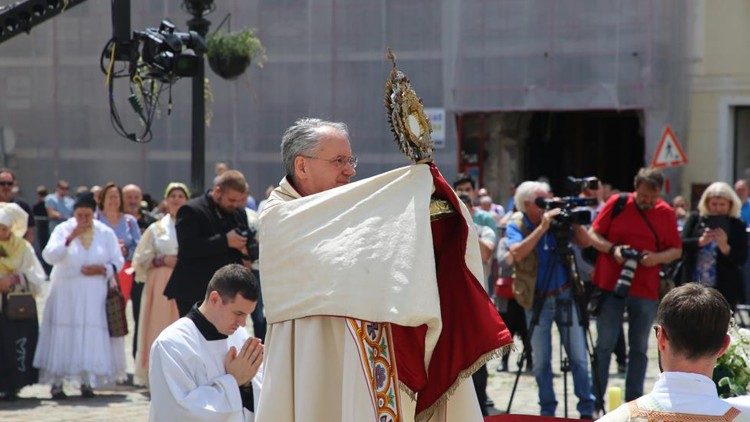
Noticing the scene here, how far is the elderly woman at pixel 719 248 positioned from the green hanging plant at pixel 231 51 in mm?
9375

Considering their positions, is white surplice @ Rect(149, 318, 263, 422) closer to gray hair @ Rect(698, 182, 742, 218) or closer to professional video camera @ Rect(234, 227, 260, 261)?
professional video camera @ Rect(234, 227, 260, 261)

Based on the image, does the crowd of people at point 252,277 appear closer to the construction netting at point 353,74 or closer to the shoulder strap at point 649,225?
the shoulder strap at point 649,225

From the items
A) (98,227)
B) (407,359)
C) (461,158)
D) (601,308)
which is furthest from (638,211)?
(461,158)

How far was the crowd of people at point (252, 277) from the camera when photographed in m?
5.74

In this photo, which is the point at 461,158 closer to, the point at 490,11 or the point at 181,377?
the point at 490,11

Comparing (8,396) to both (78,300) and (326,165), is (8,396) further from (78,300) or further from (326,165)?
(326,165)

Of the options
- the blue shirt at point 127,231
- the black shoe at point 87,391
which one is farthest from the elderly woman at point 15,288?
the blue shirt at point 127,231

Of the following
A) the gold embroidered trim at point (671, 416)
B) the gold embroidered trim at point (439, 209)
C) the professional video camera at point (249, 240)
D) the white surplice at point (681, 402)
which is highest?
the gold embroidered trim at point (439, 209)

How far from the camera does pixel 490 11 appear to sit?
2417cm

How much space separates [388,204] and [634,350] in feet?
20.1

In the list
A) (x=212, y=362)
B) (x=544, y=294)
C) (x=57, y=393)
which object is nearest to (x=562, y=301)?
(x=544, y=294)

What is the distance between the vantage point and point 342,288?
436 cm

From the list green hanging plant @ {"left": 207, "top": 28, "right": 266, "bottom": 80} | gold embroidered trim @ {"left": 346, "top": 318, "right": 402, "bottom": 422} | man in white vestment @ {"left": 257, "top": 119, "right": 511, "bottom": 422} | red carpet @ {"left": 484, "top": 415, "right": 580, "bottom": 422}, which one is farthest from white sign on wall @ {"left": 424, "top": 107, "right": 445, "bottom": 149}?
gold embroidered trim @ {"left": 346, "top": 318, "right": 402, "bottom": 422}

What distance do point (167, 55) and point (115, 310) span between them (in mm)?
2349
